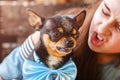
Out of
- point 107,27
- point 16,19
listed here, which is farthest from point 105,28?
point 16,19

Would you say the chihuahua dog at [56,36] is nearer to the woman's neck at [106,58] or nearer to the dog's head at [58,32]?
the dog's head at [58,32]

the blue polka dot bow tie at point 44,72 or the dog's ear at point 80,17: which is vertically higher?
the dog's ear at point 80,17

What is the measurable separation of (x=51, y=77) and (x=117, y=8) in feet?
0.69

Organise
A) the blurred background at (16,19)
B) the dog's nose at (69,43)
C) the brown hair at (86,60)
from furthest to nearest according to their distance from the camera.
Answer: the blurred background at (16,19) → the brown hair at (86,60) → the dog's nose at (69,43)

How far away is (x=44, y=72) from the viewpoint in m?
0.58

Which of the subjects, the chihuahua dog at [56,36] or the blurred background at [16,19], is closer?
the chihuahua dog at [56,36]

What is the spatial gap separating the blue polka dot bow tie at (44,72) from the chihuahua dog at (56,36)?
0.01m

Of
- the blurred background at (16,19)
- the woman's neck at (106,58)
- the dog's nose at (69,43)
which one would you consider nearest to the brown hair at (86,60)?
the woman's neck at (106,58)

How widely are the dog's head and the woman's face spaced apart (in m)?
0.07

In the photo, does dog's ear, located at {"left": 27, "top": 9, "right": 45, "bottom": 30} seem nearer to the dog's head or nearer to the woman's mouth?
the dog's head

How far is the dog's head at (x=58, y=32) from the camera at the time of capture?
557mm

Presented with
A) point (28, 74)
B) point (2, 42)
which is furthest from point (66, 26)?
point (2, 42)

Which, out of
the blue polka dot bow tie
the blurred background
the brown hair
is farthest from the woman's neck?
the blurred background

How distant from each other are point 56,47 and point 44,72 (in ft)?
0.20
